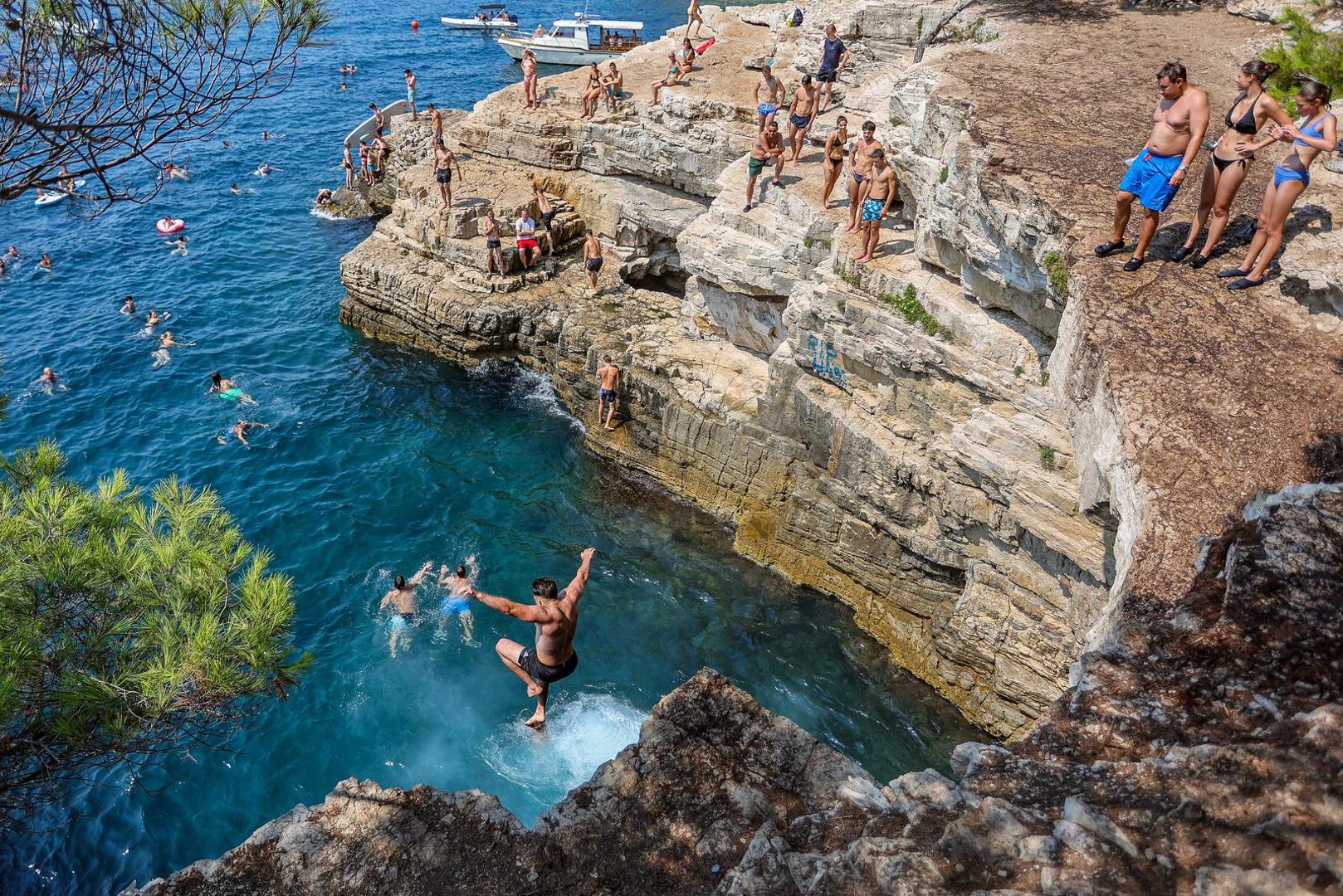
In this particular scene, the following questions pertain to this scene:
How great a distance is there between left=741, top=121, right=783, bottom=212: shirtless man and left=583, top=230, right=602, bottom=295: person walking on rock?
5.90 meters

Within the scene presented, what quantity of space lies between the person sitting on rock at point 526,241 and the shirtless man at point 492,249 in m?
0.60

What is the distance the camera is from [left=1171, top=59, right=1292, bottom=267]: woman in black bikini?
31.2 feet

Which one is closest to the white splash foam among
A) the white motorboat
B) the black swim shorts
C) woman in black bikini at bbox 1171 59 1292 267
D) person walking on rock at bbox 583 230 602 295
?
the black swim shorts

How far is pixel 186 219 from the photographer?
111 ft

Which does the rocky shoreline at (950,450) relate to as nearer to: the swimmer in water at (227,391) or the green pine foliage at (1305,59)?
the green pine foliage at (1305,59)

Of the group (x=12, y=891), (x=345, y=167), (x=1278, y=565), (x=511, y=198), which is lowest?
(x=12, y=891)

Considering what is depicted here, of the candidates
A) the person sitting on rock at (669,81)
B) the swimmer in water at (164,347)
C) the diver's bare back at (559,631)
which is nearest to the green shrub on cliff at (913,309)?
the diver's bare back at (559,631)

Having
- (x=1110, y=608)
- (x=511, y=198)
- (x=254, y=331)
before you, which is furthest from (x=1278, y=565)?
(x=254, y=331)

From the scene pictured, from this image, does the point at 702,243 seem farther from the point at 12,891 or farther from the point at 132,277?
the point at 132,277

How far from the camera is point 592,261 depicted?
992 inches

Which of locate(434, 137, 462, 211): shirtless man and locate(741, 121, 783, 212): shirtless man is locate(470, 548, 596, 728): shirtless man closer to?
locate(741, 121, 783, 212): shirtless man

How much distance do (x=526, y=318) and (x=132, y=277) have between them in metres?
15.6

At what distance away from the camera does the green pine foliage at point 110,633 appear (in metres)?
8.43

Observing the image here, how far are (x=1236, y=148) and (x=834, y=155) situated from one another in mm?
10351
